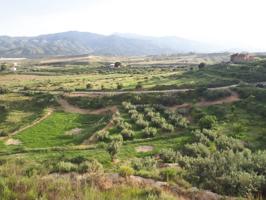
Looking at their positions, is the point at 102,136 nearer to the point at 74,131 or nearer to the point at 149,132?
the point at 149,132

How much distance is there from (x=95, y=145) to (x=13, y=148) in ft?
27.6

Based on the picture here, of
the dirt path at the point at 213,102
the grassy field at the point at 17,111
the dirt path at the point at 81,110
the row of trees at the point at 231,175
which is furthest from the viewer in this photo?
the dirt path at the point at 213,102

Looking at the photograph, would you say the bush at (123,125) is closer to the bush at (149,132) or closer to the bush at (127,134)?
the bush at (127,134)

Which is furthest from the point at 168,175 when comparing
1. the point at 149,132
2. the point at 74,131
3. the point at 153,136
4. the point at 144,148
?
the point at 74,131

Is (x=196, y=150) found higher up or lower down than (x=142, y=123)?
higher up

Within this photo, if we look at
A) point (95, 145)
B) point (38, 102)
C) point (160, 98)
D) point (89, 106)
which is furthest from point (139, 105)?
point (95, 145)

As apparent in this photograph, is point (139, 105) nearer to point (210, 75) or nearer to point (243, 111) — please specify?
point (243, 111)

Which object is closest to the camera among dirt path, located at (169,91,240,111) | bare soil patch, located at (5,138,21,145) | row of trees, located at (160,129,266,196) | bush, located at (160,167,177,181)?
row of trees, located at (160,129,266,196)

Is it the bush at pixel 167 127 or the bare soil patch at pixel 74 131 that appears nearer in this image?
the bush at pixel 167 127

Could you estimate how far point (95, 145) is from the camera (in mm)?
36406

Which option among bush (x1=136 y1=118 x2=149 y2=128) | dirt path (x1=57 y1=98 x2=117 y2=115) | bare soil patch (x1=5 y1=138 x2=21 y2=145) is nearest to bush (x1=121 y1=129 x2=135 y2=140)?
bush (x1=136 y1=118 x2=149 y2=128)

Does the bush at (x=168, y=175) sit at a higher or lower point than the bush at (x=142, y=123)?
higher

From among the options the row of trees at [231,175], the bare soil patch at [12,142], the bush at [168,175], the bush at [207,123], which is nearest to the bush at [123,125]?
the bush at [207,123]

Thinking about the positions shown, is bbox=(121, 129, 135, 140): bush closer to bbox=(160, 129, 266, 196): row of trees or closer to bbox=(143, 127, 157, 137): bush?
bbox=(143, 127, 157, 137): bush
